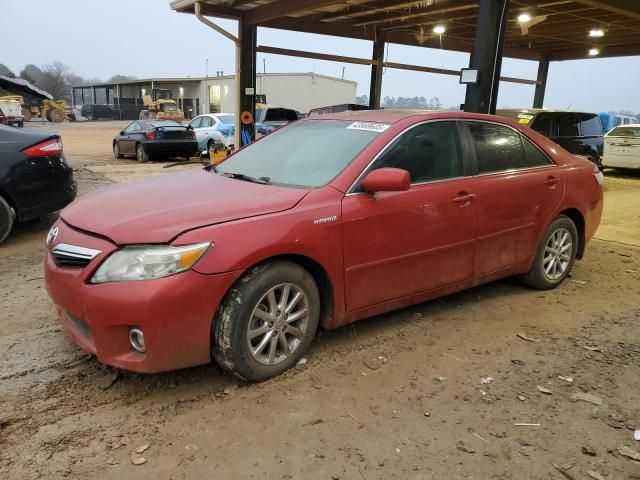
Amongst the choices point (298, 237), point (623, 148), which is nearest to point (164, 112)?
point (623, 148)

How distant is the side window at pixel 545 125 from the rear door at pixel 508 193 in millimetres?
6449

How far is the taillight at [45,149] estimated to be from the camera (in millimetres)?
5704

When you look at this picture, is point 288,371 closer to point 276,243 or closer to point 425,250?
point 276,243

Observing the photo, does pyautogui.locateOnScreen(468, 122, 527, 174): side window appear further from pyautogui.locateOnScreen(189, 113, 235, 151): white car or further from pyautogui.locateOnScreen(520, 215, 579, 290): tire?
pyautogui.locateOnScreen(189, 113, 235, 151): white car

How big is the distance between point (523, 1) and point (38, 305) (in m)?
9.70

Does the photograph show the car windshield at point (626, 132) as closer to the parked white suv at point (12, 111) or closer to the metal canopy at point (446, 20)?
the metal canopy at point (446, 20)

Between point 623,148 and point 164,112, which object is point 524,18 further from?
point 164,112

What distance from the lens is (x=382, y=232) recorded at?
3334 mm

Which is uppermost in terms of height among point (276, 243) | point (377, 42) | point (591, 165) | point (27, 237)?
point (377, 42)

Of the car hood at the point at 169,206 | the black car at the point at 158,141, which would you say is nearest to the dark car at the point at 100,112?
the black car at the point at 158,141

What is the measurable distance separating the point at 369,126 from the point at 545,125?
8.17 meters

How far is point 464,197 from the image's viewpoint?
3.80m

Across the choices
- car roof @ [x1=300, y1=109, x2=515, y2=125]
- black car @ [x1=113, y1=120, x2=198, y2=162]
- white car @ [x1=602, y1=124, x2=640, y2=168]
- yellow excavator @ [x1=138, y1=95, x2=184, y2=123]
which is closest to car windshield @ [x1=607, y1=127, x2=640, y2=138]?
Answer: white car @ [x1=602, y1=124, x2=640, y2=168]

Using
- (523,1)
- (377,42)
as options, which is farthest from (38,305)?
(377,42)
